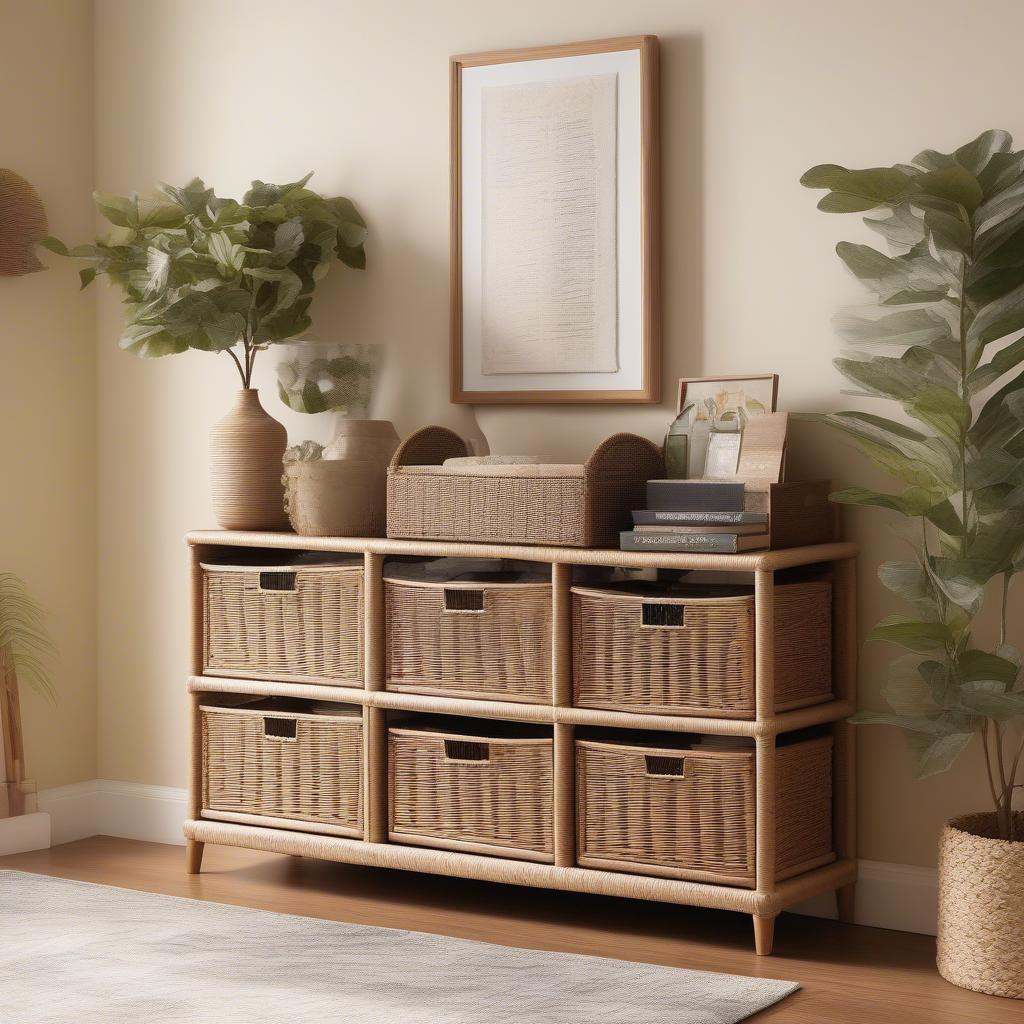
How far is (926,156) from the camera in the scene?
2.85 m

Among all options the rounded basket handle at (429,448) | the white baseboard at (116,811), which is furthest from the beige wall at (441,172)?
the rounded basket handle at (429,448)

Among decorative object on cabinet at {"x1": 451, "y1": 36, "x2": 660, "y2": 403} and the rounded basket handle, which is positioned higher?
decorative object on cabinet at {"x1": 451, "y1": 36, "x2": 660, "y2": 403}

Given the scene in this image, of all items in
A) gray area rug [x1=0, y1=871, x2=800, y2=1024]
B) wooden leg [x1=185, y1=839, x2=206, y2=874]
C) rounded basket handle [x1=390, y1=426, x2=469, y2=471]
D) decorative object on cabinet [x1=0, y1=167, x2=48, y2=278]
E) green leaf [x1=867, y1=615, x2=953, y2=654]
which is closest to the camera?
gray area rug [x1=0, y1=871, x2=800, y2=1024]

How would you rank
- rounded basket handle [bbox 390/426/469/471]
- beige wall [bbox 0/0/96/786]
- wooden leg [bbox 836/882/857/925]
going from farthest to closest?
beige wall [bbox 0/0/96/786]
rounded basket handle [bbox 390/426/469/471]
wooden leg [bbox 836/882/857/925]

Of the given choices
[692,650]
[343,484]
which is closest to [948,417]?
[692,650]

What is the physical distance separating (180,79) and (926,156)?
206 centimetres

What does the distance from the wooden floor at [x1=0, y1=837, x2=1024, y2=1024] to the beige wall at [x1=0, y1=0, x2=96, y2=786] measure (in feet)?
1.32

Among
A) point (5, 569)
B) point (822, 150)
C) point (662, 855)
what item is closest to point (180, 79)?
point (5, 569)

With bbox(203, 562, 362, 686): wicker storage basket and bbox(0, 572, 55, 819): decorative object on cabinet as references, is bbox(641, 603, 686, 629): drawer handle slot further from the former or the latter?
bbox(0, 572, 55, 819): decorative object on cabinet

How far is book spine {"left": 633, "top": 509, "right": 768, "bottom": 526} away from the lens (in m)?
3.01

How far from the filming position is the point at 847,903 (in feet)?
10.7

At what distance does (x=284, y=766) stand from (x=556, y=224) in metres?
1.36

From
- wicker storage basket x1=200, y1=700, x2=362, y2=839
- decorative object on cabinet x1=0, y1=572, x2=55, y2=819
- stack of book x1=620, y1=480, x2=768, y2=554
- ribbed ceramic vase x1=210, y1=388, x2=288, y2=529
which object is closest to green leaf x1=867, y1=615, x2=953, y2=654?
stack of book x1=620, y1=480, x2=768, y2=554

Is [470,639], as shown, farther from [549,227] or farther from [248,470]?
[549,227]
